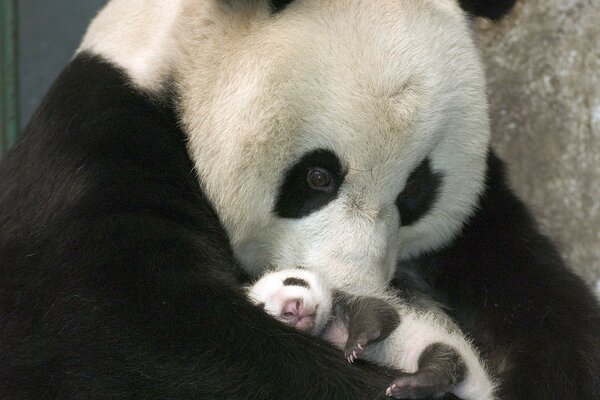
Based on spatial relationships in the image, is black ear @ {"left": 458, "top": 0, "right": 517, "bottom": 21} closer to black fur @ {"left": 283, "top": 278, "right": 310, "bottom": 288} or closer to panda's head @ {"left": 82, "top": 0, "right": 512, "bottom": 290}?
panda's head @ {"left": 82, "top": 0, "right": 512, "bottom": 290}

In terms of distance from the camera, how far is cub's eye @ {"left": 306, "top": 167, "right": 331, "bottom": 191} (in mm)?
3301

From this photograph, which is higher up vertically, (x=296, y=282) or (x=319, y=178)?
(x=319, y=178)

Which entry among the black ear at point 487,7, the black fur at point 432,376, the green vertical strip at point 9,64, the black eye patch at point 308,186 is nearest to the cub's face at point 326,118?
the black eye patch at point 308,186

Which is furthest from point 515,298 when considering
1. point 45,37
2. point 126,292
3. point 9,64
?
point 45,37

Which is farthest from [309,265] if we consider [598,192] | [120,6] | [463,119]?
[598,192]

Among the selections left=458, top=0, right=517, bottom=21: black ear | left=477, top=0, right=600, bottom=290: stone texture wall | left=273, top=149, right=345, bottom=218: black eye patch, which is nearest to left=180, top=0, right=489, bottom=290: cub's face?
left=273, top=149, right=345, bottom=218: black eye patch

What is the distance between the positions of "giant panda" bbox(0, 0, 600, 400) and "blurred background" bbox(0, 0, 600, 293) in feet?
3.75

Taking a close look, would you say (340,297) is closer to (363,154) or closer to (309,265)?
(309,265)

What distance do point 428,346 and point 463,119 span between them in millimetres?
813

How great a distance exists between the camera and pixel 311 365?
298 centimetres

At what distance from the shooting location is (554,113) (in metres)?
4.88

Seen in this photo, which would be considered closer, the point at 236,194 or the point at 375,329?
the point at 375,329

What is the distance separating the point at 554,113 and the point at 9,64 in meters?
2.60

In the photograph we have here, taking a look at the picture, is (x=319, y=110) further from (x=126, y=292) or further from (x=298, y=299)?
(x=126, y=292)
